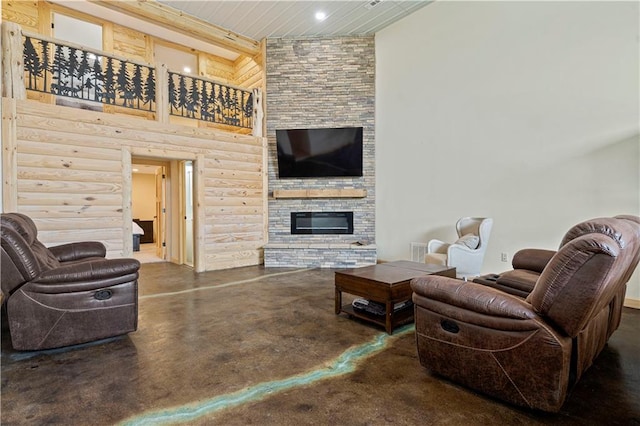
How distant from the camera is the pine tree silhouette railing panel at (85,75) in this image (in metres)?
4.23

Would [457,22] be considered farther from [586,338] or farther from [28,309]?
[28,309]

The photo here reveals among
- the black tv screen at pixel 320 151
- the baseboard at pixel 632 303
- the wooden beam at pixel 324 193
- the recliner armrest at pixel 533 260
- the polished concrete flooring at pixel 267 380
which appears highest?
the black tv screen at pixel 320 151

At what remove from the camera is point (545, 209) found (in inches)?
161

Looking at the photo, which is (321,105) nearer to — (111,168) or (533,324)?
(111,168)

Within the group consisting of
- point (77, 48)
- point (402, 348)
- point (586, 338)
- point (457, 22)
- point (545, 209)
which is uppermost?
point (457, 22)

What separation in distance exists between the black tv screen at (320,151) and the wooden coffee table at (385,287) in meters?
3.01

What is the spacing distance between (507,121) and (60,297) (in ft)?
17.4

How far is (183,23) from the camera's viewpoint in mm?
5582

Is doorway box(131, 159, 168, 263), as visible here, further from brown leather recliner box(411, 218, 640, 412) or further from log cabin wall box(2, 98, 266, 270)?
brown leather recliner box(411, 218, 640, 412)

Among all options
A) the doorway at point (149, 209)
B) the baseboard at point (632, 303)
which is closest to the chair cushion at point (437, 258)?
the baseboard at point (632, 303)

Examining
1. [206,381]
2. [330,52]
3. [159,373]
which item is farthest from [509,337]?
[330,52]

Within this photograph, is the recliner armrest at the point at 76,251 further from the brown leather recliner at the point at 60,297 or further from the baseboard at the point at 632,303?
the baseboard at the point at 632,303

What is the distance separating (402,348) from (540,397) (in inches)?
40.2

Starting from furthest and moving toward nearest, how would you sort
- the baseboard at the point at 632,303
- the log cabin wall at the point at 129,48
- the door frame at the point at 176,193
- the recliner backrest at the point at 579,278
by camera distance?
the log cabin wall at the point at 129,48 < the door frame at the point at 176,193 < the baseboard at the point at 632,303 < the recliner backrest at the point at 579,278
